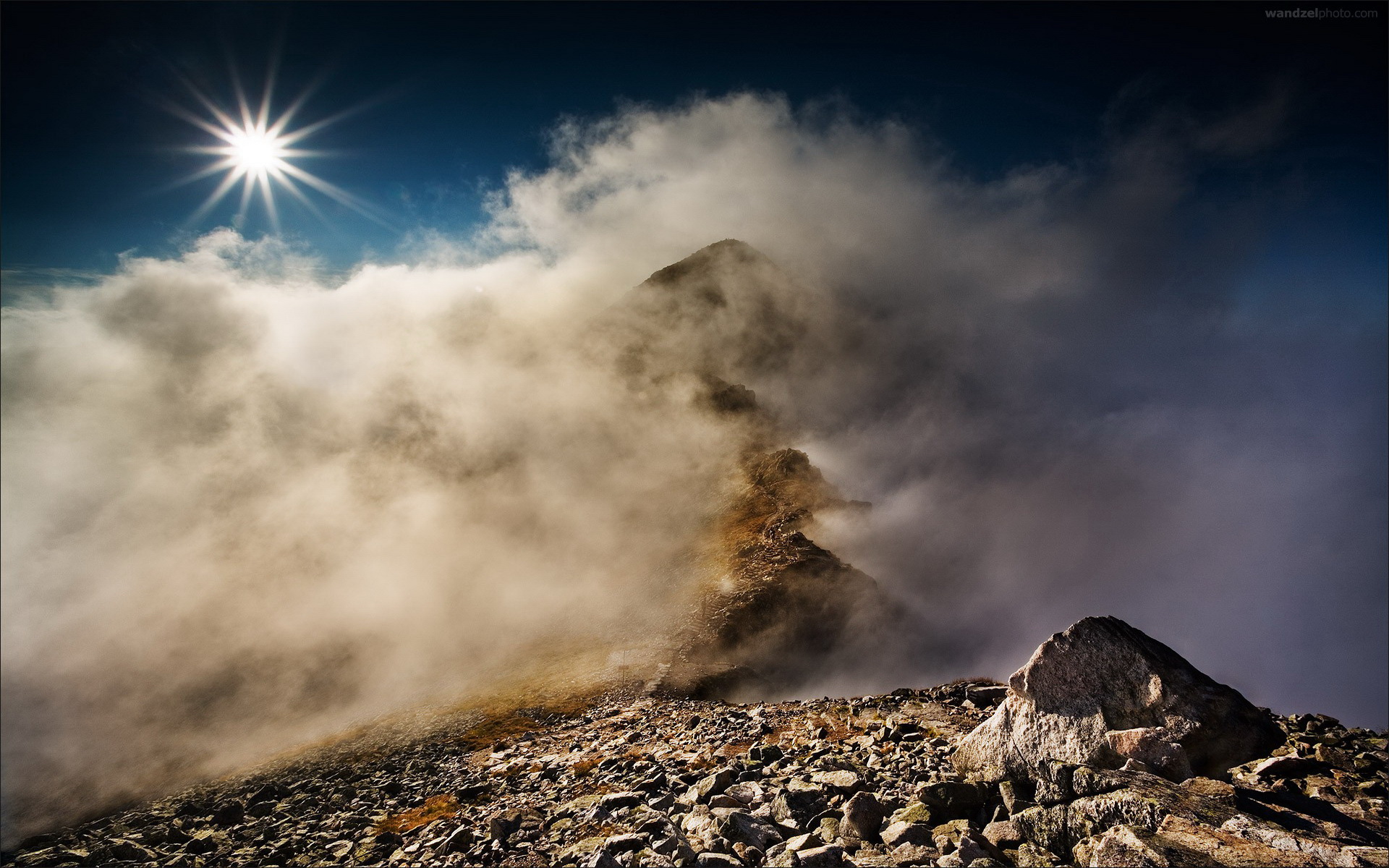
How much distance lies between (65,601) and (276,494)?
21.8 meters

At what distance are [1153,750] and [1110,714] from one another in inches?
30.2

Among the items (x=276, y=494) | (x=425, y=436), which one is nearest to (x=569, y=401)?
(x=425, y=436)

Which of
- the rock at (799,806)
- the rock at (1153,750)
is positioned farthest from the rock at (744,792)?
the rock at (1153,750)

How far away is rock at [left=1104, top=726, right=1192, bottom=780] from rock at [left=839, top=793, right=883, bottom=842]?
14.2ft

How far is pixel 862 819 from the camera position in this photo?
343 inches

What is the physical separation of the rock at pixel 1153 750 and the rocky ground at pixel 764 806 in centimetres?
32

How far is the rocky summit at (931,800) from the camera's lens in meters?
7.45

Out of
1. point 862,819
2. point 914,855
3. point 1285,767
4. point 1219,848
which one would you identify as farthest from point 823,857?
point 1285,767

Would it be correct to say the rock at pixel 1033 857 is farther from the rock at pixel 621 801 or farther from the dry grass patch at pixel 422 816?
the dry grass patch at pixel 422 816

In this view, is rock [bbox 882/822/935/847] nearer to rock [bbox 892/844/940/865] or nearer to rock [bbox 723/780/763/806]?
rock [bbox 892/844/940/865]

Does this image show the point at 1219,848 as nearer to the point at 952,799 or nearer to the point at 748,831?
the point at 952,799

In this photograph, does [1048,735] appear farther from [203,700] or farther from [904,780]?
[203,700]

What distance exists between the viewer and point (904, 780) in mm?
10930

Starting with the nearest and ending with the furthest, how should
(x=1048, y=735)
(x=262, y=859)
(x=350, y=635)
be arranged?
(x=1048, y=735)
(x=262, y=859)
(x=350, y=635)
